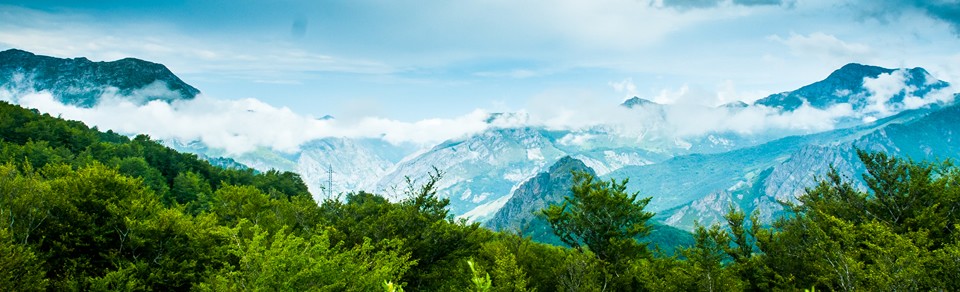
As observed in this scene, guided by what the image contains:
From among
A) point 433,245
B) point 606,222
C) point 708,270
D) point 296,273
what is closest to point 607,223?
point 606,222

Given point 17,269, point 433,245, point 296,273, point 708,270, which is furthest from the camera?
point 433,245

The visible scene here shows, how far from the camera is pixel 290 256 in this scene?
23.1 metres

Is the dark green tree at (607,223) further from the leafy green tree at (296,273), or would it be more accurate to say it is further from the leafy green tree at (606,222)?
the leafy green tree at (296,273)

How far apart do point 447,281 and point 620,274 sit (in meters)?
13.8

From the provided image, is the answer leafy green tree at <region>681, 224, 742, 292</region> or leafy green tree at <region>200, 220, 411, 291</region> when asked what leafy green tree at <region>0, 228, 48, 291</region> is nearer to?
leafy green tree at <region>200, 220, 411, 291</region>

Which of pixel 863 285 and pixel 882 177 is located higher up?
pixel 882 177

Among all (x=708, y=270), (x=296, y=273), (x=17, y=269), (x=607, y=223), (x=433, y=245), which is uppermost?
(x=296, y=273)

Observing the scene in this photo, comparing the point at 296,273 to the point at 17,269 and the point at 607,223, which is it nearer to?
the point at 17,269

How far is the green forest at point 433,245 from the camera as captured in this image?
2567cm

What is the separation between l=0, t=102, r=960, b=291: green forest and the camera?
2567cm

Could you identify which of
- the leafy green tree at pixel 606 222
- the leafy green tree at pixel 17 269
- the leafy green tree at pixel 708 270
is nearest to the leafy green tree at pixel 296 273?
the leafy green tree at pixel 17 269

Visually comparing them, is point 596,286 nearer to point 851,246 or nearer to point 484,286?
point 851,246

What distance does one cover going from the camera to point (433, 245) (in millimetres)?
41188

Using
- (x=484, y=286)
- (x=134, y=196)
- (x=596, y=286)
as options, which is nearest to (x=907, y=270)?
(x=596, y=286)
